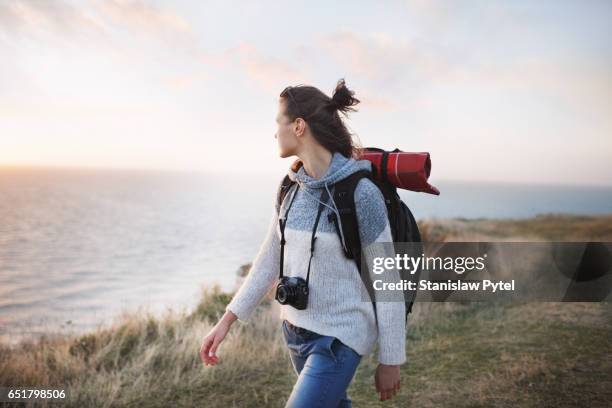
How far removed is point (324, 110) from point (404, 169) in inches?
17.4

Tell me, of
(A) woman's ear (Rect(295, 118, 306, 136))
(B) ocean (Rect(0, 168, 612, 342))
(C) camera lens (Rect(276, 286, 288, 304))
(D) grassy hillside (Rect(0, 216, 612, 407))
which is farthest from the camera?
(B) ocean (Rect(0, 168, 612, 342))

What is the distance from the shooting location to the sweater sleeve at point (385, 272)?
6.56ft

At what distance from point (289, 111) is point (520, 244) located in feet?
24.0

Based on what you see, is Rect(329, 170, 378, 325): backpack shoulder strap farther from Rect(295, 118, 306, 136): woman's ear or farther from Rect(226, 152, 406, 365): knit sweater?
Rect(295, 118, 306, 136): woman's ear

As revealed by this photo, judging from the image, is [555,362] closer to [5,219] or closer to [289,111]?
[289,111]

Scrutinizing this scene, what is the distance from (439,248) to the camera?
777cm

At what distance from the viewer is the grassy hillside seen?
4031 mm

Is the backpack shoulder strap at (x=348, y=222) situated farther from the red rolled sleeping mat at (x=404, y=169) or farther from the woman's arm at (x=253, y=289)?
the woman's arm at (x=253, y=289)

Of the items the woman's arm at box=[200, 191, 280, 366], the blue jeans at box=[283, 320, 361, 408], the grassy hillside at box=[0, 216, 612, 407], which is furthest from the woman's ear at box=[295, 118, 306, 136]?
the grassy hillside at box=[0, 216, 612, 407]

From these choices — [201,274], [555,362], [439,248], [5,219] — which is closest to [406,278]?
[555,362]

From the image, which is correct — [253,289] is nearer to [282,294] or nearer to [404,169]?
[282,294]

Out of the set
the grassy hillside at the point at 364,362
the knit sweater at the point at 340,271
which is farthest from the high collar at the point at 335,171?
the grassy hillside at the point at 364,362

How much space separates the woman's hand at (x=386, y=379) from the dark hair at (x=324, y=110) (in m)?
0.94

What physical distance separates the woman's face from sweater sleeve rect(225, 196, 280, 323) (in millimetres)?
339
